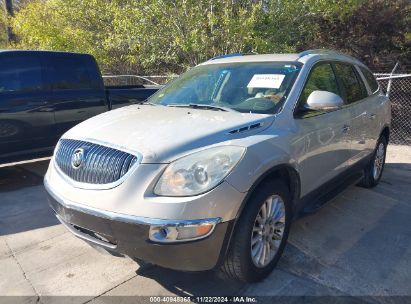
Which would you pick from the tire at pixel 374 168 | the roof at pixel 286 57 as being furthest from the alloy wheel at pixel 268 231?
the tire at pixel 374 168

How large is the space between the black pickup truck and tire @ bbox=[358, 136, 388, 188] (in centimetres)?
409

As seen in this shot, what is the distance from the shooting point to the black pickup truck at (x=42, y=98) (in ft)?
18.2

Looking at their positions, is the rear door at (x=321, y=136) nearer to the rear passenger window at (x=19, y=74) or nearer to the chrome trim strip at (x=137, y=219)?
the chrome trim strip at (x=137, y=219)

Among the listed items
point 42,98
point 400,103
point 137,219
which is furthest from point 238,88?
point 400,103

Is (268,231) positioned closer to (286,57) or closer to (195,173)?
(195,173)

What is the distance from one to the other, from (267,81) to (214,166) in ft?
4.50

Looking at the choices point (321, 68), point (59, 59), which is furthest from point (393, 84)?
point (59, 59)

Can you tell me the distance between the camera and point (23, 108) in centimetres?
564

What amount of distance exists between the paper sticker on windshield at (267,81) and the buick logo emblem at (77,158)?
167cm

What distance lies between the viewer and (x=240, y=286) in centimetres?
309

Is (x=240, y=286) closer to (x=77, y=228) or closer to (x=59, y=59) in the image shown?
(x=77, y=228)

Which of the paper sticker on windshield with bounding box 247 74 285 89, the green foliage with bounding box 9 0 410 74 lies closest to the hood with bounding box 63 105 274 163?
the paper sticker on windshield with bounding box 247 74 285 89

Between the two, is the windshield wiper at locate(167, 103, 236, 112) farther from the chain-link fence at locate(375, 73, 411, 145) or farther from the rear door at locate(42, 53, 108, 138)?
the chain-link fence at locate(375, 73, 411, 145)

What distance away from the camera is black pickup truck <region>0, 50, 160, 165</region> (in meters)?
5.55
